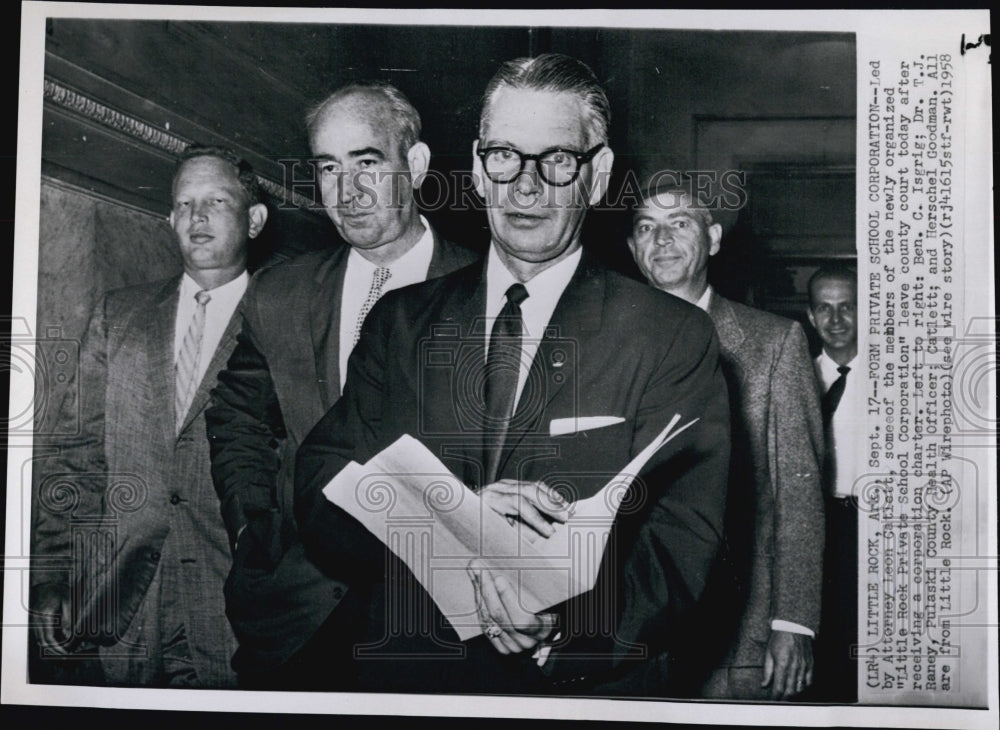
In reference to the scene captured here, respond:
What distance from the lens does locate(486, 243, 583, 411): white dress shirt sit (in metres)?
2.60

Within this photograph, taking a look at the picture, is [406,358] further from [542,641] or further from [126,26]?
[126,26]

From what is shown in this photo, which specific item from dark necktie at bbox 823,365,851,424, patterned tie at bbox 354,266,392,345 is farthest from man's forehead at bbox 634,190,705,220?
patterned tie at bbox 354,266,392,345

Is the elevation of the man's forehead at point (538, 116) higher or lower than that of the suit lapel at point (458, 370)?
higher

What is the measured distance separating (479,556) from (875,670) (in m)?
1.14

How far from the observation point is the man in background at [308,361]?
8.55ft

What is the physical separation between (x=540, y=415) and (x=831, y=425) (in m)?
0.81

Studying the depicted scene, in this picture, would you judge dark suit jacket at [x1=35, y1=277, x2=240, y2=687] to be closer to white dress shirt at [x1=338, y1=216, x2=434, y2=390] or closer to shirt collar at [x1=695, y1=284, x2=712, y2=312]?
white dress shirt at [x1=338, y1=216, x2=434, y2=390]

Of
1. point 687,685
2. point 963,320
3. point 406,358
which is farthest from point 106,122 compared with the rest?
point 963,320

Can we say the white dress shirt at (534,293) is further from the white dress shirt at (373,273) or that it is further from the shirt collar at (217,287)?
the shirt collar at (217,287)

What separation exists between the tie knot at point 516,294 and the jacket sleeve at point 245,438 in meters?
0.72

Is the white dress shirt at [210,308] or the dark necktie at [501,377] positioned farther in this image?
the white dress shirt at [210,308]

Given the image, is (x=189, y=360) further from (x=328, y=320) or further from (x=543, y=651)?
(x=543, y=651)

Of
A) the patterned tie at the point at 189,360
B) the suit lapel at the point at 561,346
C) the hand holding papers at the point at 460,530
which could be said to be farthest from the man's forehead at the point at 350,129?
the hand holding papers at the point at 460,530

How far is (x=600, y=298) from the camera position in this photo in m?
2.60
